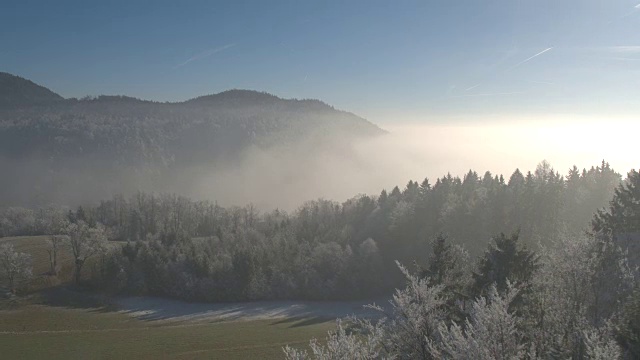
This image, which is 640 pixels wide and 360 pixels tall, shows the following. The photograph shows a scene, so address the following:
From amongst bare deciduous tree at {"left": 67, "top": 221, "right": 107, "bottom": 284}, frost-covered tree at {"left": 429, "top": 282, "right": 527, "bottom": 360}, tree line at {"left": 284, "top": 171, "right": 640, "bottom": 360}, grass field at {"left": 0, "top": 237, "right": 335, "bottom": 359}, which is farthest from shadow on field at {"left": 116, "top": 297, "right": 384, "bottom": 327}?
frost-covered tree at {"left": 429, "top": 282, "right": 527, "bottom": 360}

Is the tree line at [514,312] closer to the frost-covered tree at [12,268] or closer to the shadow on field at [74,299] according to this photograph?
the shadow on field at [74,299]

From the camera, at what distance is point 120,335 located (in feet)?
210

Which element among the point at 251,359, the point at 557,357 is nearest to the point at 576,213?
the point at 251,359

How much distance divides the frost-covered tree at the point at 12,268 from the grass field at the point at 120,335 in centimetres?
470

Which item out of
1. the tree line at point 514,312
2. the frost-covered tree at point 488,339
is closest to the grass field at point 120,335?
the tree line at point 514,312

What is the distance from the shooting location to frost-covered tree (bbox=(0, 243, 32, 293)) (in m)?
90.9

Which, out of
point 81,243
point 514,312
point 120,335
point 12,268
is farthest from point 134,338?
point 514,312

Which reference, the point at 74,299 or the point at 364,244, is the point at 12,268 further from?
the point at 364,244

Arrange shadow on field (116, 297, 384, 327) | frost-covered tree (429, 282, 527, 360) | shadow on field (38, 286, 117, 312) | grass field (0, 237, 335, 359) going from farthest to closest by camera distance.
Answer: shadow on field (38, 286, 117, 312) < shadow on field (116, 297, 384, 327) < grass field (0, 237, 335, 359) < frost-covered tree (429, 282, 527, 360)

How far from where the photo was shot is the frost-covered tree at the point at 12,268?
90938 millimetres

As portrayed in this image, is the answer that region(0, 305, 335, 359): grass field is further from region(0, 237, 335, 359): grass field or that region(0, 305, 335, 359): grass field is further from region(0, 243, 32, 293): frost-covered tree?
region(0, 243, 32, 293): frost-covered tree

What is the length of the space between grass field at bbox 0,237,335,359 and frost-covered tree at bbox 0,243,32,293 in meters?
4.70

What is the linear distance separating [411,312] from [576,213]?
8200 centimetres

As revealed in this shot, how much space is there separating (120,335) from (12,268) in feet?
140
